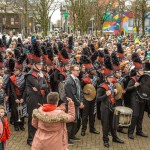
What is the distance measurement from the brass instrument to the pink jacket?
2.99m

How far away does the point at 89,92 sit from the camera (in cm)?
821

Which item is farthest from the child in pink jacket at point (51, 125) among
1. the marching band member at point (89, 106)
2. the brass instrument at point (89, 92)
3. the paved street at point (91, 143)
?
the marching band member at point (89, 106)

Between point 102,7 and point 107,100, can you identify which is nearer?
point 107,100

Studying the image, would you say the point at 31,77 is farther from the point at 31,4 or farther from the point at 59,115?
the point at 31,4

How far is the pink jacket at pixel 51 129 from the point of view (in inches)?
196

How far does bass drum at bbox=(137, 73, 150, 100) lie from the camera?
7.98 meters

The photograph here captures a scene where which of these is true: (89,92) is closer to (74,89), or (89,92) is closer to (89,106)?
(89,106)

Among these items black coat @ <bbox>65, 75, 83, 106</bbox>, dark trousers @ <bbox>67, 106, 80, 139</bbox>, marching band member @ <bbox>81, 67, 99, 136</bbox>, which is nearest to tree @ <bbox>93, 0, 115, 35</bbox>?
marching band member @ <bbox>81, 67, 99, 136</bbox>

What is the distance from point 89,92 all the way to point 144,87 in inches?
52.4

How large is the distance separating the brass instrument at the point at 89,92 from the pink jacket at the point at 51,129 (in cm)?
299

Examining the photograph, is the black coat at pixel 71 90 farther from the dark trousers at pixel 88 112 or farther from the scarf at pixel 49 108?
the scarf at pixel 49 108

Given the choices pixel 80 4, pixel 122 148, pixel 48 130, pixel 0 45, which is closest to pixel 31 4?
pixel 80 4

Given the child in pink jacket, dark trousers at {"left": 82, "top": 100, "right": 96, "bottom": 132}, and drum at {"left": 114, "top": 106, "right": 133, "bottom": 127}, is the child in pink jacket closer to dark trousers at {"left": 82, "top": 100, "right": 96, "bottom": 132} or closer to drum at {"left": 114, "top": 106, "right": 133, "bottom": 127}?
drum at {"left": 114, "top": 106, "right": 133, "bottom": 127}

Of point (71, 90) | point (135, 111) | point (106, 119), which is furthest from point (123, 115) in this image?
point (71, 90)
